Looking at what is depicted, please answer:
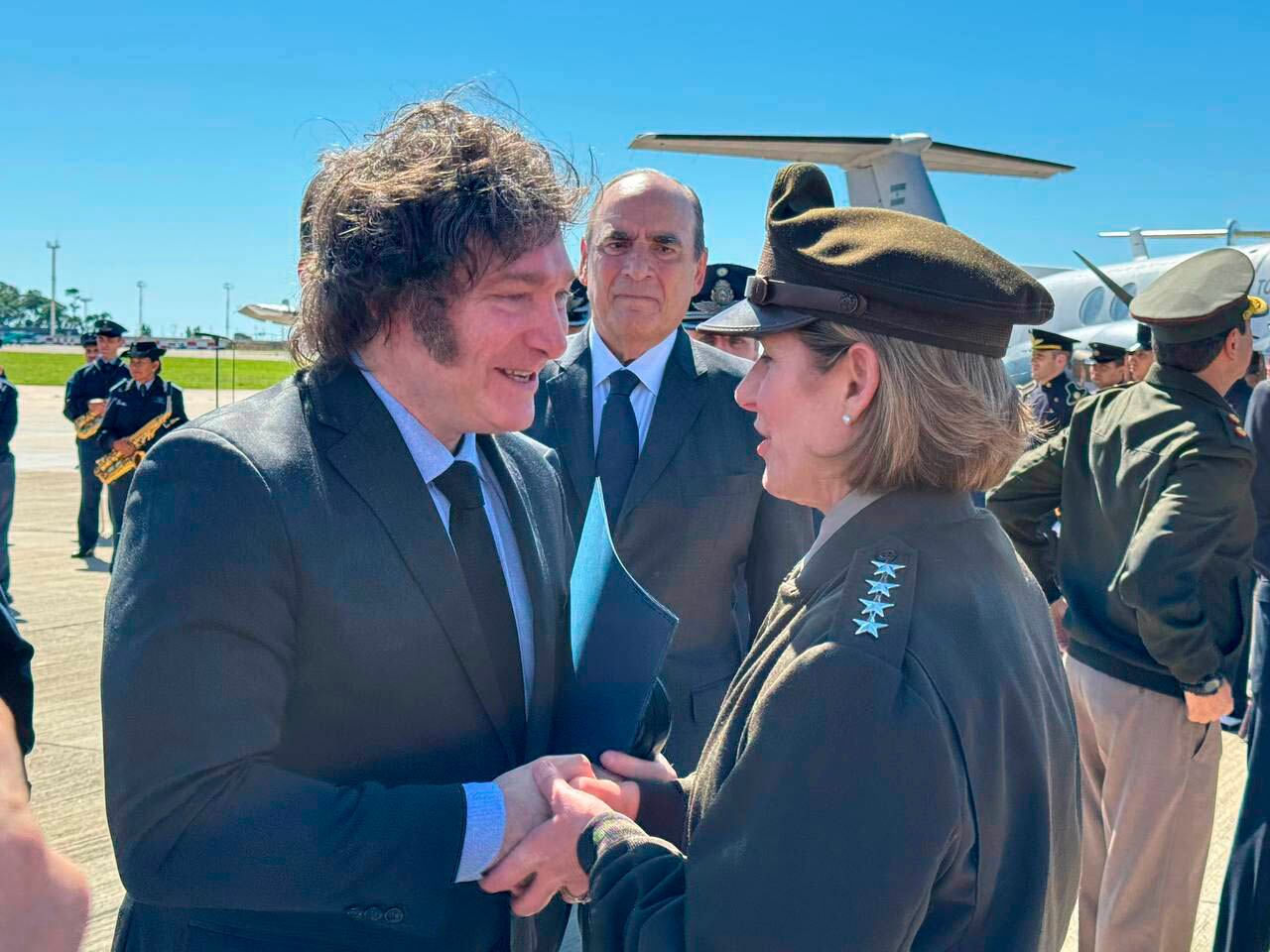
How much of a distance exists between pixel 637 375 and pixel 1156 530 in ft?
5.07

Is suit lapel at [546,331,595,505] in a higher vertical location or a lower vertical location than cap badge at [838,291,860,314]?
lower

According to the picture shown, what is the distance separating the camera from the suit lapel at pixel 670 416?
3.19 m

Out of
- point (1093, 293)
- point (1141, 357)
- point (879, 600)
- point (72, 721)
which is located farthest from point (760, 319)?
point (1093, 293)

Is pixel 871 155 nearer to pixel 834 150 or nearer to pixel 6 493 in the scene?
pixel 834 150

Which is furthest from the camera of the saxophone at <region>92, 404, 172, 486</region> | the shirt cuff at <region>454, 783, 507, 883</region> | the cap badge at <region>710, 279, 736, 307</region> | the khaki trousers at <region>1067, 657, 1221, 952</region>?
the saxophone at <region>92, 404, 172, 486</region>

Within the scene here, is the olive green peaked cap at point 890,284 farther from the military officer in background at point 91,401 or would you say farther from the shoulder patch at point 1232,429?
the military officer in background at point 91,401

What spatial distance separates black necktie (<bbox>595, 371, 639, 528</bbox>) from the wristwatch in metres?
1.72

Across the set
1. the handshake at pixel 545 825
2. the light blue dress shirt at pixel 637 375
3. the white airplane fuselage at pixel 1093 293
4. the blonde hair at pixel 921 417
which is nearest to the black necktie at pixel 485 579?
the handshake at pixel 545 825

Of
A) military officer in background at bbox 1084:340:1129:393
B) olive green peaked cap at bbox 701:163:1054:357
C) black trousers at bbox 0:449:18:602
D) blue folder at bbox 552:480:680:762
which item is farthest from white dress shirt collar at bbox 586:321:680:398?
black trousers at bbox 0:449:18:602

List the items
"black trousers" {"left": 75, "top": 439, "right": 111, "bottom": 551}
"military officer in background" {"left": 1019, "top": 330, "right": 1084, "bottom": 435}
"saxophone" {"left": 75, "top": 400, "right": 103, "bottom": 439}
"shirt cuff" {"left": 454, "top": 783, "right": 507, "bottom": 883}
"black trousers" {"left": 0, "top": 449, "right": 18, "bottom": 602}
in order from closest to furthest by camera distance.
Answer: "shirt cuff" {"left": 454, "top": 783, "right": 507, "bottom": 883}
"black trousers" {"left": 0, "top": 449, "right": 18, "bottom": 602}
"military officer in background" {"left": 1019, "top": 330, "right": 1084, "bottom": 435}
"black trousers" {"left": 75, "top": 439, "right": 111, "bottom": 551}
"saxophone" {"left": 75, "top": 400, "right": 103, "bottom": 439}

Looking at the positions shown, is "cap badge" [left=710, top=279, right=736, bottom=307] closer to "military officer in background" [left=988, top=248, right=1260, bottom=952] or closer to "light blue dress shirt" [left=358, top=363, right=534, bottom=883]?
"military officer in background" [left=988, top=248, right=1260, bottom=952]

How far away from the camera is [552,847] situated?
1696mm

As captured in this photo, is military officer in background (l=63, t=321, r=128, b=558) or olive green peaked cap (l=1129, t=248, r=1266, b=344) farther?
military officer in background (l=63, t=321, r=128, b=558)

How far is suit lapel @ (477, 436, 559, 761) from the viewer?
1969mm
